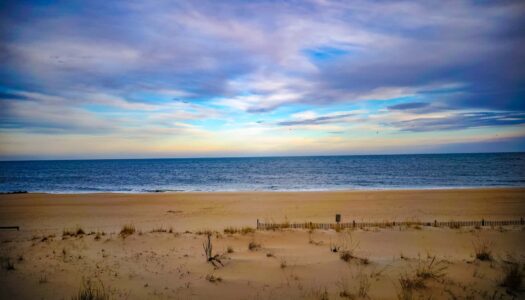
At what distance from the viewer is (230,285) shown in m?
6.85

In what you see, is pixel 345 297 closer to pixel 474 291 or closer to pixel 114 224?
pixel 474 291

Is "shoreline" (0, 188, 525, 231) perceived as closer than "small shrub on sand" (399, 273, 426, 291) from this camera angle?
No

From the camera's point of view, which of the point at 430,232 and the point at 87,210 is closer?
the point at 430,232

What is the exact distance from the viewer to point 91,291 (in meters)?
6.37

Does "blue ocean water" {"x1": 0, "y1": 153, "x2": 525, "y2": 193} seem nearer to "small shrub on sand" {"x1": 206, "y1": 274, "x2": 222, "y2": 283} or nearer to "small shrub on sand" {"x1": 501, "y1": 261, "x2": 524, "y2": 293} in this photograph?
"small shrub on sand" {"x1": 206, "y1": 274, "x2": 222, "y2": 283}

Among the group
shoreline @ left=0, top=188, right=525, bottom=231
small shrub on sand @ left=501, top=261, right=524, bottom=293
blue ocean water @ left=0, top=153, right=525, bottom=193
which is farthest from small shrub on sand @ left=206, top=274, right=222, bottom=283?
blue ocean water @ left=0, top=153, right=525, bottom=193

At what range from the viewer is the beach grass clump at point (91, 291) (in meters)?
5.94

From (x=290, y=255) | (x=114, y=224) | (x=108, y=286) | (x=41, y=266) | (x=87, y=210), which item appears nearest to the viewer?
(x=108, y=286)

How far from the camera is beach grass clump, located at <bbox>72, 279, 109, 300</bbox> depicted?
5.94 metres

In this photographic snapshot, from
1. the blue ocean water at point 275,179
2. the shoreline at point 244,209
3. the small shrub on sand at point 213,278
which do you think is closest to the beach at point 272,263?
the small shrub on sand at point 213,278

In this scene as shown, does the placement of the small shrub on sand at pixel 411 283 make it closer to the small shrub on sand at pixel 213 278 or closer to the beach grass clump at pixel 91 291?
the small shrub on sand at pixel 213 278

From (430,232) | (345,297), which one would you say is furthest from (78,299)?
(430,232)

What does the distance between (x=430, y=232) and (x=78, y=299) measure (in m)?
12.0

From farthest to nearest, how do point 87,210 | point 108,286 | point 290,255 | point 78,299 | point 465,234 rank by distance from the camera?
point 87,210 < point 465,234 < point 290,255 < point 108,286 < point 78,299
